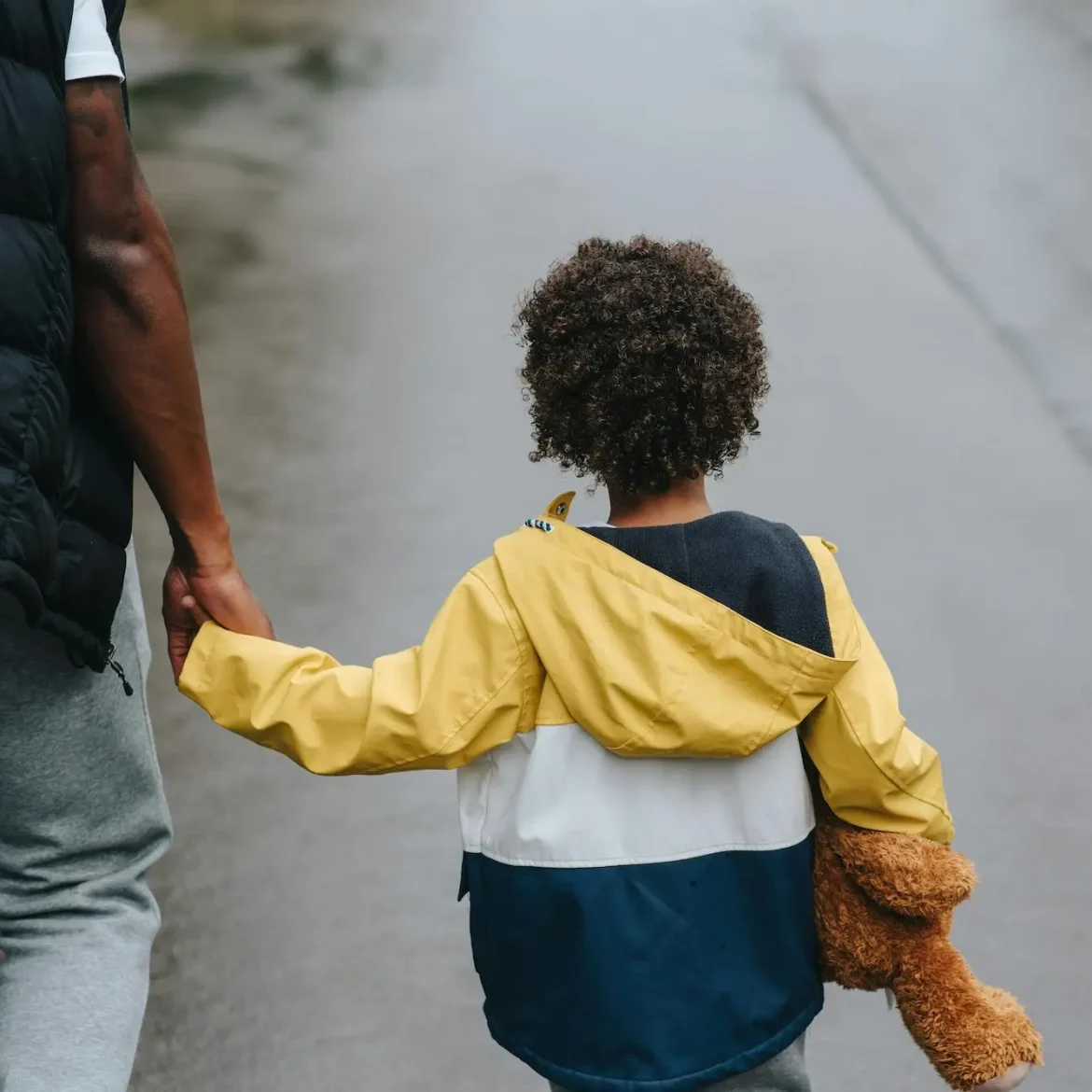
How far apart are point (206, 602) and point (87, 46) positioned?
1.81ft

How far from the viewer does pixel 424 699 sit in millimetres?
1451

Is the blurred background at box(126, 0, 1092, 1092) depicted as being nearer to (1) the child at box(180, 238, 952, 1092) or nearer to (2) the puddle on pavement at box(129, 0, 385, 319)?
(2) the puddle on pavement at box(129, 0, 385, 319)

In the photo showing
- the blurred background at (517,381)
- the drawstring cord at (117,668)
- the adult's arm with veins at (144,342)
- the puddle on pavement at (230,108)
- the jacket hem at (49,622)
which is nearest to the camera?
the jacket hem at (49,622)

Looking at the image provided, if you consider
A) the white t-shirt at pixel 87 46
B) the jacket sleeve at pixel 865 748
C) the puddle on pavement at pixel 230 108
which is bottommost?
the puddle on pavement at pixel 230 108

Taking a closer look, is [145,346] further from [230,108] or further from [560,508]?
[230,108]

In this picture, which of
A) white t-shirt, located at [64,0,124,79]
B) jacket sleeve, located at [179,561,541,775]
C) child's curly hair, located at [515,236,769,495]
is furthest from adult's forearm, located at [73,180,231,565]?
child's curly hair, located at [515,236,769,495]

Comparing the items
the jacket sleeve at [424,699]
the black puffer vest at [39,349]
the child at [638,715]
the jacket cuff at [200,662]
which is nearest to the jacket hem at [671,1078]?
the child at [638,715]

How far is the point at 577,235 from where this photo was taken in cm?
375

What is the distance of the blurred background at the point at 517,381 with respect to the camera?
90.2 inches

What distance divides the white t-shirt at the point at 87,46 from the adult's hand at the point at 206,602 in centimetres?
51

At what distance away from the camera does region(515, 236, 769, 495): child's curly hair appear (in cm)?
149

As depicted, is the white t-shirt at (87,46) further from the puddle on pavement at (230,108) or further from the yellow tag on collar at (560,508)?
the puddle on pavement at (230,108)

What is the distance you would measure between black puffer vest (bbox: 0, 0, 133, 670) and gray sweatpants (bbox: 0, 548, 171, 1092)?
8cm

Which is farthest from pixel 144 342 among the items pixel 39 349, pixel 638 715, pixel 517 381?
pixel 517 381
